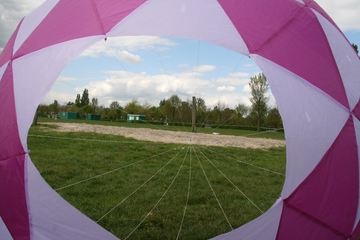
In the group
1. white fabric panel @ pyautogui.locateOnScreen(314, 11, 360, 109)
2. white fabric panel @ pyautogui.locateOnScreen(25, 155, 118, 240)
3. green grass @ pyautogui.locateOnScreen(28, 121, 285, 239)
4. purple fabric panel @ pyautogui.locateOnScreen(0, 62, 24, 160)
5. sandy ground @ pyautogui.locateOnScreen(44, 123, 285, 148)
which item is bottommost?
green grass @ pyautogui.locateOnScreen(28, 121, 285, 239)

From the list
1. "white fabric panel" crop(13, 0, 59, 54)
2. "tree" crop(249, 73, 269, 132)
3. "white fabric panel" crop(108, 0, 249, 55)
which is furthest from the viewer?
"tree" crop(249, 73, 269, 132)

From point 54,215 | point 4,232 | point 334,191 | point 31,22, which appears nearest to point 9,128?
point 54,215

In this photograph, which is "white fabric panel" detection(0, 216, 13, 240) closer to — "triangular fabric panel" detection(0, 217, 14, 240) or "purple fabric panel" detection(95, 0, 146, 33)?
"triangular fabric panel" detection(0, 217, 14, 240)

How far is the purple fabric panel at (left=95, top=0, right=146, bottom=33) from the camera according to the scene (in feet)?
10.2

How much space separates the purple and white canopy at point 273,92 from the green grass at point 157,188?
156 centimetres

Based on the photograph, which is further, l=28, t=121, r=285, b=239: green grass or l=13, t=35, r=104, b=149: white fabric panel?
l=28, t=121, r=285, b=239: green grass

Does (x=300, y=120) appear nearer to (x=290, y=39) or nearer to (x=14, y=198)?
(x=290, y=39)

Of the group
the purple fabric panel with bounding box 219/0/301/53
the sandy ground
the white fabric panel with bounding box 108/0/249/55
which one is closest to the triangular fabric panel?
the white fabric panel with bounding box 108/0/249/55

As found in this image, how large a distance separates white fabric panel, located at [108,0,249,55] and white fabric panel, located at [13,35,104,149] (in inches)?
14.4

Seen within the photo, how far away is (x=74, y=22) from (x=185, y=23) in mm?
1149

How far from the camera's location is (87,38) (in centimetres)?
305

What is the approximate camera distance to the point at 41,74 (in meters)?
3.11

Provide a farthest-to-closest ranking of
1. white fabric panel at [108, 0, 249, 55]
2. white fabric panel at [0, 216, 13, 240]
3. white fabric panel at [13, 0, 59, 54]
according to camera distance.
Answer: white fabric panel at [13, 0, 59, 54] < white fabric panel at [0, 216, 13, 240] < white fabric panel at [108, 0, 249, 55]

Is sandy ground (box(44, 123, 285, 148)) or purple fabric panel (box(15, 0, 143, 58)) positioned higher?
purple fabric panel (box(15, 0, 143, 58))
